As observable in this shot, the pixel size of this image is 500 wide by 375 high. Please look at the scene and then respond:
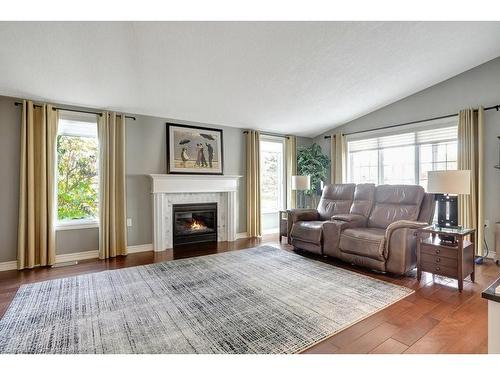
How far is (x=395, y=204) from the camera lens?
142 inches

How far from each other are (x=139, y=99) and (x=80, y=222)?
197 centimetres

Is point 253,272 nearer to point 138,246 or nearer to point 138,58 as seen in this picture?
point 138,246

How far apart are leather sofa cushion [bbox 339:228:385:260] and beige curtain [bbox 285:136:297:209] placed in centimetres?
238

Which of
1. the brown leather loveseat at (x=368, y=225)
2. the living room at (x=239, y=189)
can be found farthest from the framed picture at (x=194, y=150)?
the brown leather loveseat at (x=368, y=225)

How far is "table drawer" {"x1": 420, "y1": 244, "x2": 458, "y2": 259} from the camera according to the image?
8.65ft

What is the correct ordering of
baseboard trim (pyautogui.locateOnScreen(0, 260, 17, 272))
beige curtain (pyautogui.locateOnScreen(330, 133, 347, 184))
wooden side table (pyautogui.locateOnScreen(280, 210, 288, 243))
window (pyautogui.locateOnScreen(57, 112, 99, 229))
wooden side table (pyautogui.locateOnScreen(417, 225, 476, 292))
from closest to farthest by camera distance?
wooden side table (pyautogui.locateOnScreen(417, 225, 476, 292)) < baseboard trim (pyautogui.locateOnScreen(0, 260, 17, 272)) < window (pyautogui.locateOnScreen(57, 112, 99, 229)) < wooden side table (pyautogui.locateOnScreen(280, 210, 288, 243)) < beige curtain (pyautogui.locateOnScreen(330, 133, 347, 184))

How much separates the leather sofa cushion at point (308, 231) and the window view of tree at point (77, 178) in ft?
9.98

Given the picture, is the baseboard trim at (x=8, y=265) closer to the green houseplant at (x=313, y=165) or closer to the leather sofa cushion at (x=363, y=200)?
the leather sofa cushion at (x=363, y=200)

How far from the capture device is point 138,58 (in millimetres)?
2785

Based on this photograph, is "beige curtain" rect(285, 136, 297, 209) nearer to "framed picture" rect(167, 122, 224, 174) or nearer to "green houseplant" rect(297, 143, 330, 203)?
"green houseplant" rect(297, 143, 330, 203)

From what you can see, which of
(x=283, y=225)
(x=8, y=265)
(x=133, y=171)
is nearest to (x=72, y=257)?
(x=8, y=265)

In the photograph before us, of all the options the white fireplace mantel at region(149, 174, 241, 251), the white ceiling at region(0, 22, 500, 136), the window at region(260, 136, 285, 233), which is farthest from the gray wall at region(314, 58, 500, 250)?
the white fireplace mantel at region(149, 174, 241, 251)

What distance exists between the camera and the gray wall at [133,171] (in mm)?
3330
